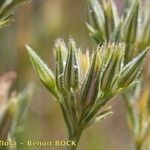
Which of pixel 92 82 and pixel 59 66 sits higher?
pixel 59 66

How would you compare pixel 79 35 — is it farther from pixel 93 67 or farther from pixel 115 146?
pixel 93 67

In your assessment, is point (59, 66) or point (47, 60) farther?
point (47, 60)

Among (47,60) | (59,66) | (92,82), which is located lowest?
(47,60)

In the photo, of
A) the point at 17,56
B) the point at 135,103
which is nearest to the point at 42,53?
the point at 17,56

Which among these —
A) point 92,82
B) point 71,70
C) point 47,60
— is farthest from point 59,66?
point 47,60

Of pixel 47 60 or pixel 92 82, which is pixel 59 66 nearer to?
pixel 92 82

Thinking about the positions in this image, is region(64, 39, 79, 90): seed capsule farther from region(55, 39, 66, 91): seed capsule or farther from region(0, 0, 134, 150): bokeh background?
region(0, 0, 134, 150): bokeh background

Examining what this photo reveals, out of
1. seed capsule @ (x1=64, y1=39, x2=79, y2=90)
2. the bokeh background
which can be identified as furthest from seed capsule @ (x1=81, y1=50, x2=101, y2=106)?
the bokeh background

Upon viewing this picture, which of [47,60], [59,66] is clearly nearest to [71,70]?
[59,66]

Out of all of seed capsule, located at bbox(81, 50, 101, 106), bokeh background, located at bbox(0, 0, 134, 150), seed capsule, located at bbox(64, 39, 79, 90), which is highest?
seed capsule, located at bbox(64, 39, 79, 90)
